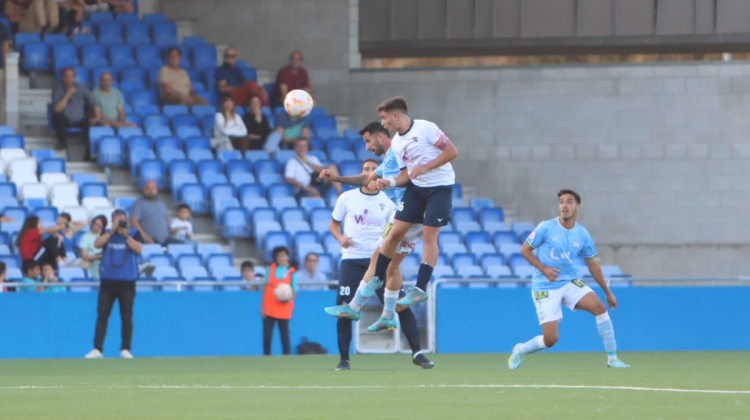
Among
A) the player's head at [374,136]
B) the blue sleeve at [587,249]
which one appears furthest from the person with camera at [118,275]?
the blue sleeve at [587,249]

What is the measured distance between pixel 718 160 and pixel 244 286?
9876 mm

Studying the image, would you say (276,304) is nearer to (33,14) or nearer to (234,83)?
(234,83)

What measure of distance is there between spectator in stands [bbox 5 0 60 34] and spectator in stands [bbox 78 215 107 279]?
20.6ft

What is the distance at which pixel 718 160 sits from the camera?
2108 centimetres

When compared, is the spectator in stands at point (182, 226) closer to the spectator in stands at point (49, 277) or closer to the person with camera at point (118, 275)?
the spectator in stands at point (49, 277)

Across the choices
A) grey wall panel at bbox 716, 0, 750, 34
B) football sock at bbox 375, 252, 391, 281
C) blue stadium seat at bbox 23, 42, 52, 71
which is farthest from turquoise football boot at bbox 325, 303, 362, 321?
grey wall panel at bbox 716, 0, 750, 34

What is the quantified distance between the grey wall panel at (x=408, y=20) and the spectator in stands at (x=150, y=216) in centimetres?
728

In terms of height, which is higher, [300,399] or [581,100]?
[581,100]

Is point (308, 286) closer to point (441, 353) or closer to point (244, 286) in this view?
point (244, 286)

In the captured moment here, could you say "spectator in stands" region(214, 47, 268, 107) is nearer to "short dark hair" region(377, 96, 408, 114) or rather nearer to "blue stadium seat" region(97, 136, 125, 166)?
"blue stadium seat" region(97, 136, 125, 166)

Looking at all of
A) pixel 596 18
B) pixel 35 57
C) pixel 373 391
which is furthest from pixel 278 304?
pixel 596 18

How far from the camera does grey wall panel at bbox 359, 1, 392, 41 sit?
22625mm

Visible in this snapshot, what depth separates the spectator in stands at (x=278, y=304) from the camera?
15594 mm

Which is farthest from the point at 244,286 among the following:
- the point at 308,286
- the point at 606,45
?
the point at 606,45
